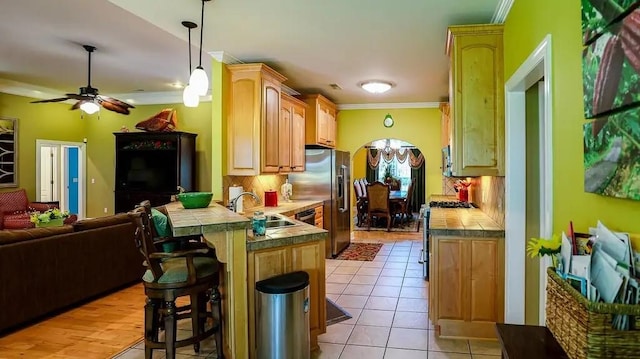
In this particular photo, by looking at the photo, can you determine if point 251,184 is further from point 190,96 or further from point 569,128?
point 569,128

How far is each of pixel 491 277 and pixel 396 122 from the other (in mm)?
4679

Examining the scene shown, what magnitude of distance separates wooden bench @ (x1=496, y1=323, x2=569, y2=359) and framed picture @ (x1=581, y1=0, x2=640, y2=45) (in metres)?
1.07

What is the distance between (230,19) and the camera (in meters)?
3.34

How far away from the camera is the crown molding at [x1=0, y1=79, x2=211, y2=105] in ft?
23.0

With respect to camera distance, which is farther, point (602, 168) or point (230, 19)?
point (230, 19)

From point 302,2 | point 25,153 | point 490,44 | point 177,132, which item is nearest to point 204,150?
point 177,132

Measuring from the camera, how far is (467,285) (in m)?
3.22

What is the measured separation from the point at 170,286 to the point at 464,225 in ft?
7.61

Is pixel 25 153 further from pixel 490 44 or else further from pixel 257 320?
pixel 490 44

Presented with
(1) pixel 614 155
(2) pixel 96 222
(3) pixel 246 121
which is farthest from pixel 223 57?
(1) pixel 614 155

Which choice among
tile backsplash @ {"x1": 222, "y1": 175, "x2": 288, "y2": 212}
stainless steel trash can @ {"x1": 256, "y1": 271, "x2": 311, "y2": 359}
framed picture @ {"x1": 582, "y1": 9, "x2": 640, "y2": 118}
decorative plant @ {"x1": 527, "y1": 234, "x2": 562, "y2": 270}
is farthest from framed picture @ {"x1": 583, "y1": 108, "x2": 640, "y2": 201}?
tile backsplash @ {"x1": 222, "y1": 175, "x2": 288, "y2": 212}

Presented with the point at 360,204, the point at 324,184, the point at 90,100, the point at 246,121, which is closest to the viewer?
the point at 246,121

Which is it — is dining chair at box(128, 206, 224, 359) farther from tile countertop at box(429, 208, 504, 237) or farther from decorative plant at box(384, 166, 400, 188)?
decorative plant at box(384, 166, 400, 188)

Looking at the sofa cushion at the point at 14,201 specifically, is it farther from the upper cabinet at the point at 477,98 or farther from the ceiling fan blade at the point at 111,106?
the upper cabinet at the point at 477,98
